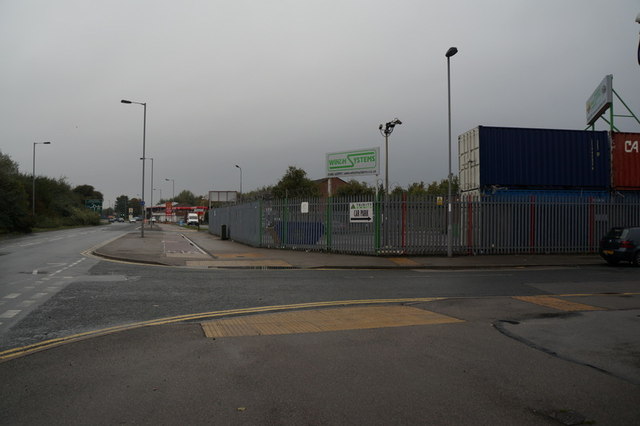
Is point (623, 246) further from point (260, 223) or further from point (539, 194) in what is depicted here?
point (260, 223)

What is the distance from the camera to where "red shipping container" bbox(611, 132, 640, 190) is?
22.5 meters

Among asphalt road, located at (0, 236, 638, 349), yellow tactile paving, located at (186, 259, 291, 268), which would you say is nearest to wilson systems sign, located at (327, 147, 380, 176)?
yellow tactile paving, located at (186, 259, 291, 268)

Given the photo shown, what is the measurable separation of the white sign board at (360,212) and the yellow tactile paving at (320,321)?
35.9 ft

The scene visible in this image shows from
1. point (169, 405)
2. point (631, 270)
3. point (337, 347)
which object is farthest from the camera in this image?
point (631, 270)

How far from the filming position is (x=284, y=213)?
71.4 ft

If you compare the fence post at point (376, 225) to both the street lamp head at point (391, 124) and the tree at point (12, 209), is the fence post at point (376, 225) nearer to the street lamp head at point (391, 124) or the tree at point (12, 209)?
the street lamp head at point (391, 124)

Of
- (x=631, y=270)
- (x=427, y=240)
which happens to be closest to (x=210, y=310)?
(x=427, y=240)

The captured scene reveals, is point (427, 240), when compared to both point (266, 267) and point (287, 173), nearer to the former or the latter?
point (266, 267)

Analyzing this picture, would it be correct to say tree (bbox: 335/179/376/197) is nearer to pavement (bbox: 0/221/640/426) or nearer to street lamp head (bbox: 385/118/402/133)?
street lamp head (bbox: 385/118/402/133)

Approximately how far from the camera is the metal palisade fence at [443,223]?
1927 centimetres

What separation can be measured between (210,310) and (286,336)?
2447 mm

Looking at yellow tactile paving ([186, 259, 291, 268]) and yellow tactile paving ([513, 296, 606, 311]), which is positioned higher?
yellow tactile paving ([186, 259, 291, 268])

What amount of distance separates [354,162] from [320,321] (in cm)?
1763

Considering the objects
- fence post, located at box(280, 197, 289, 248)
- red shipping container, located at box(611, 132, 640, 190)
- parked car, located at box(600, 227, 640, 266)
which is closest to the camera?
parked car, located at box(600, 227, 640, 266)
